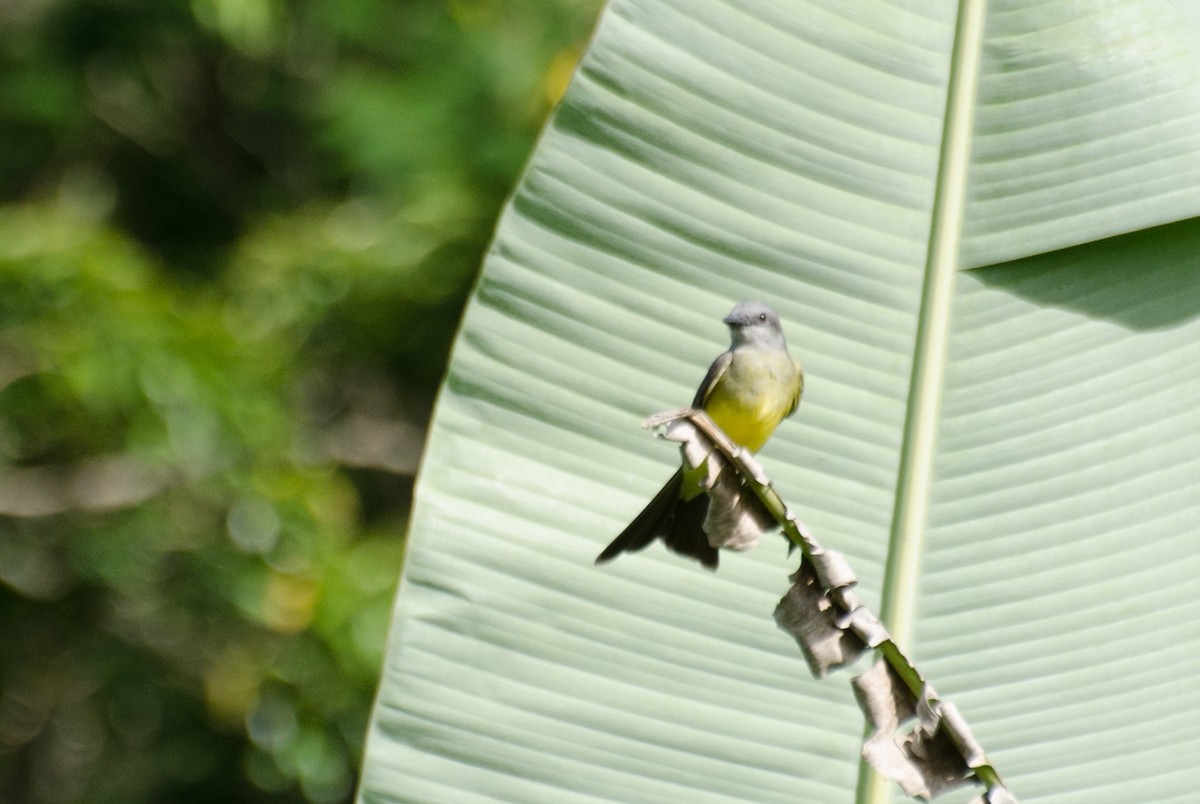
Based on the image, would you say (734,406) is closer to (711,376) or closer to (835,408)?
(711,376)

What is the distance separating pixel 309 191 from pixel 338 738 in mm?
2901

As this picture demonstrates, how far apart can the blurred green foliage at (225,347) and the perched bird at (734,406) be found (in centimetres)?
252

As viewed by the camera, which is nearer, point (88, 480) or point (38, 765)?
point (88, 480)

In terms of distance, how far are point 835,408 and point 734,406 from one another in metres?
0.32

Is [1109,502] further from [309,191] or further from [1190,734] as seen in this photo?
[309,191]

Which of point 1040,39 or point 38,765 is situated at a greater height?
point 1040,39

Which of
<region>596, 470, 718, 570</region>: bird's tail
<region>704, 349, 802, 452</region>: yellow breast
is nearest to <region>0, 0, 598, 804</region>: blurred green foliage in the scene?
<region>704, 349, 802, 452</region>: yellow breast

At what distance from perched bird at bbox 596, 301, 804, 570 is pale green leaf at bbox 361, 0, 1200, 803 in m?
0.06

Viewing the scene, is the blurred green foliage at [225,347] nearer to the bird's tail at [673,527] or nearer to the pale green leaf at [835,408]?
the pale green leaf at [835,408]

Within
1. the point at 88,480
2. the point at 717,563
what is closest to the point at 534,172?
the point at 717,563

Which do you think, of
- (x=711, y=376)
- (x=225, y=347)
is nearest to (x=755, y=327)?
(x=711, y=376)

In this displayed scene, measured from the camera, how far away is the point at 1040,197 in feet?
7.30

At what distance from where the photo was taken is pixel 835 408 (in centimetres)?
228

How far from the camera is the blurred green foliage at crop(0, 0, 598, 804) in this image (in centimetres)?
480
